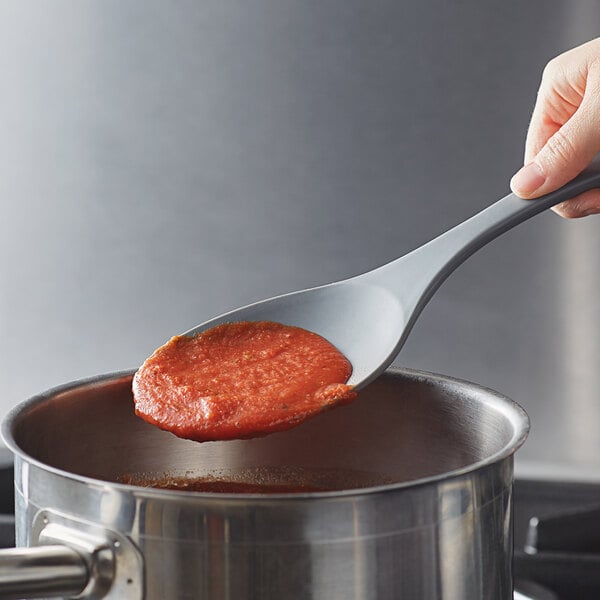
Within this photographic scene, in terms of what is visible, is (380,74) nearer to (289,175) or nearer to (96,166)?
(289,175)

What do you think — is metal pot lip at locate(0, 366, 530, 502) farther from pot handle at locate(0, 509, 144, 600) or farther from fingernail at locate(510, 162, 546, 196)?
fingernail at locate(510, 162, 546, 196)

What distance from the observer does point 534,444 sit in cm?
109

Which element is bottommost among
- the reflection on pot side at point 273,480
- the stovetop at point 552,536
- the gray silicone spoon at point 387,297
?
the stovetop at point 552,536

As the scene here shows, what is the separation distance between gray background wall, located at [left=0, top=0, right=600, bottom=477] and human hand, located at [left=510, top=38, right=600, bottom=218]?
0.53 ft

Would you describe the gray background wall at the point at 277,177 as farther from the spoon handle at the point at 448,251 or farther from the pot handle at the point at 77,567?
the pot handle at the point at 77,567

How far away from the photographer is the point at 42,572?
47cm

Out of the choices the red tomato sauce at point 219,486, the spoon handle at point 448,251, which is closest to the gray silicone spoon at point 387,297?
the spoon handle at point 448,251

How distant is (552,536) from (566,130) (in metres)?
0.40

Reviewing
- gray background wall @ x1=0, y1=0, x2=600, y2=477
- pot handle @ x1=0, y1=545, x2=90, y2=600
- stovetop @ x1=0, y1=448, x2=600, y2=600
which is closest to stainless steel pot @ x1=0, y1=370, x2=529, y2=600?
pot handle @ x1=0, y1=545, x2=90, y2=600

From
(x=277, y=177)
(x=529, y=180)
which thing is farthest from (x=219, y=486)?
(x=277, y=177)

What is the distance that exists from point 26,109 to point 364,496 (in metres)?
0.79

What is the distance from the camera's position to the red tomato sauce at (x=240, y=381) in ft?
2.02

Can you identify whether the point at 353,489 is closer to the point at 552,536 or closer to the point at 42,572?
the point at 42,572

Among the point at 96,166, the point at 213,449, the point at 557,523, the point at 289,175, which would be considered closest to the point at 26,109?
the point at 96,166
